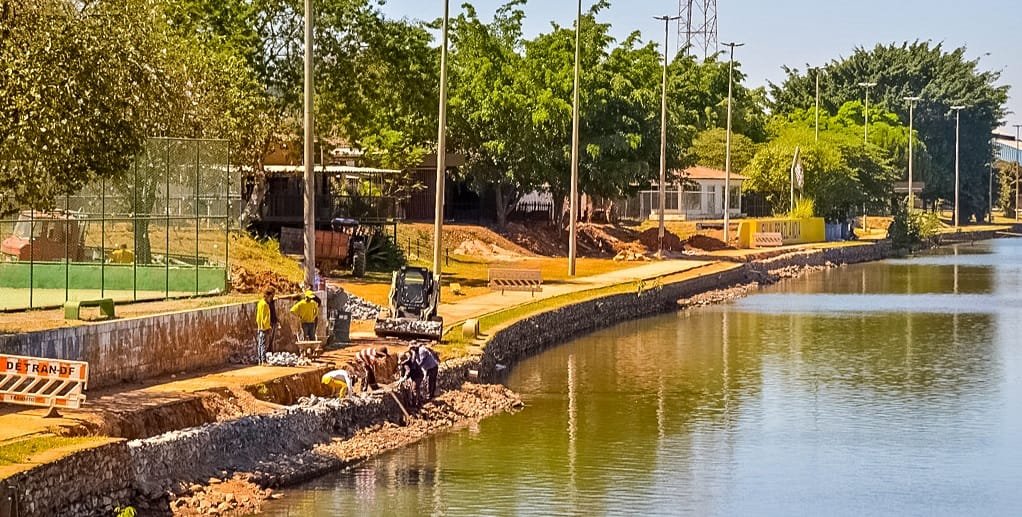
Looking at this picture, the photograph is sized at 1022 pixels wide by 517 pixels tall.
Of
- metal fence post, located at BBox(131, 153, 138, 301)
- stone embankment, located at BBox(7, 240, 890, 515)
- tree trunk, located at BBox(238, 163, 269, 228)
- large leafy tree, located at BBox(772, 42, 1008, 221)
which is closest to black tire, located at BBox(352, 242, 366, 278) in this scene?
tree trunk, located at BBox(238, 163, 269, 228)

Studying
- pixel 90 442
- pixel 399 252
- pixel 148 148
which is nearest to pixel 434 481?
pixel 90 442

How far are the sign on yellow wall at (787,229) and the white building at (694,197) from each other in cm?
525

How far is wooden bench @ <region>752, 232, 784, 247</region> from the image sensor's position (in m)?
104

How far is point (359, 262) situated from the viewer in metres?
60.3

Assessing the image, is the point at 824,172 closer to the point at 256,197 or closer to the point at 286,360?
the point at 256,197

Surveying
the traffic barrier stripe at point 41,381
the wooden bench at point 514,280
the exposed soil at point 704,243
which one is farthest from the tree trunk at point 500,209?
the traffic barrier stripe at point 41,381

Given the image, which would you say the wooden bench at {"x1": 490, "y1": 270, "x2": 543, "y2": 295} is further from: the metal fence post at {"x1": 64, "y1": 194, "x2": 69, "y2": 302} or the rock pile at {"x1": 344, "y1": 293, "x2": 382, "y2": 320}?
the metal fence post at {"x1": 64, "y1": 194, "x2": 69, "y2": 302}

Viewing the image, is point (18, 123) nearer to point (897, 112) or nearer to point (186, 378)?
point (186, 378)

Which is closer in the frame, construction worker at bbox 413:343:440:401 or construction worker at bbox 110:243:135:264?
construction worker at bbox 413:343:440:401

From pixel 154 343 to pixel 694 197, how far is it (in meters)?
83.1

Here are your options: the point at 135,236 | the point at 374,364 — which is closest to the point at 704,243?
the point at 135,236

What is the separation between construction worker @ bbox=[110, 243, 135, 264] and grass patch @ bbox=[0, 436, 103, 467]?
15.2m

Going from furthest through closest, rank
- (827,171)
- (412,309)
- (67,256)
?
1. (827,171)
2. (412,309)
3. (67,256)

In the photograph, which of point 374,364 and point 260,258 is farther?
point 260,258
